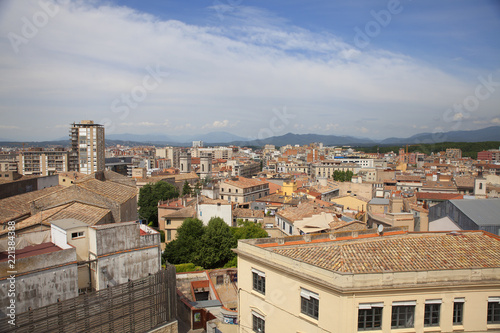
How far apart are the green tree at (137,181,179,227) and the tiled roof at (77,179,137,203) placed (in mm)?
25340

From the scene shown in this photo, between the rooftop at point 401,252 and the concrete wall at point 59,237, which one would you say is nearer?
the rooftop at point 401,252

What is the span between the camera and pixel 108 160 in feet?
320

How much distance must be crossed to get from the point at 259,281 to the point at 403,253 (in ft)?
14.3

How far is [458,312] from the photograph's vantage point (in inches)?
355

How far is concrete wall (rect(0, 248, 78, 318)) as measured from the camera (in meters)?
8.34

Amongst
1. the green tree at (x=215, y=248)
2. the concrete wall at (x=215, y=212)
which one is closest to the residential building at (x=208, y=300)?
the green tree at (x=215, y=248)

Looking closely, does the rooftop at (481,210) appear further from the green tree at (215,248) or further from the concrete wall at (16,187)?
the concrete wall at (16,187)

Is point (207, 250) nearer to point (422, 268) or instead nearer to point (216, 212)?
point (216, 212)

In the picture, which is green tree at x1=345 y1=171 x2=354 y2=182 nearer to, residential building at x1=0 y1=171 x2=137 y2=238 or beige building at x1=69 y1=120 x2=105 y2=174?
beige building at x1=69 y1=120 x2=105 y2=174

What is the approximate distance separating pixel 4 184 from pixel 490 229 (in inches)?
1050

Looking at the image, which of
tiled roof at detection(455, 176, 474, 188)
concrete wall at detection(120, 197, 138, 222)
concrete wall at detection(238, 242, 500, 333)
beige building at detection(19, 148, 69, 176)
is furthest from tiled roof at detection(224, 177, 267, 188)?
beige building at detection(19, 148, 69, 176)

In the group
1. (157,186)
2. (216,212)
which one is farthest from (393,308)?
(157,186)

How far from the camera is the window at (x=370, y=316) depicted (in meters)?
8.50

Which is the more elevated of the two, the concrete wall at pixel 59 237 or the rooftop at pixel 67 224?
the rooftop at pixel 67 224
